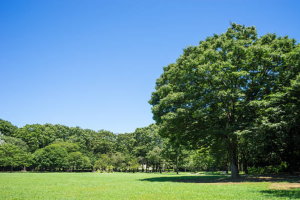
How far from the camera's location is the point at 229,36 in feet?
82.6

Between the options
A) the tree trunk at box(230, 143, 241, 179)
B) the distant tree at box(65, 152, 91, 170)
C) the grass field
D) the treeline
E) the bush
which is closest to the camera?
the grass field

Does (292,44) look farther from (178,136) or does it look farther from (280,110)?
(178,136)

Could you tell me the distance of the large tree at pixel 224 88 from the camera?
2014 centimetres

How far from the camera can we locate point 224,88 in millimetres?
20906

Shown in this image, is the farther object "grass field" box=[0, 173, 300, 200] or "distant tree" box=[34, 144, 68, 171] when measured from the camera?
"distant tree" box=[34, 144, 68, 171]

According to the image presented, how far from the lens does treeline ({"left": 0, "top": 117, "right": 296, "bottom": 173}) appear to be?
6225 centimetres

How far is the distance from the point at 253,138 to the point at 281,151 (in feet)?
65.8

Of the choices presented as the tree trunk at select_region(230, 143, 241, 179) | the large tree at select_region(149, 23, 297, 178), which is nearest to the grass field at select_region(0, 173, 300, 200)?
the tree trunk at select_region(230, 143, 241, 179)

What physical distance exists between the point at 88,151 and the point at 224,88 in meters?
82.8

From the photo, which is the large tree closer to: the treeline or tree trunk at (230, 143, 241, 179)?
tree trunk at (230, 143, 241, 179)

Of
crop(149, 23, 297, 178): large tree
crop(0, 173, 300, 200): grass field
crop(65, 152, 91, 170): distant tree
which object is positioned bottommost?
crop(65, 152, 91, 170): distant tree

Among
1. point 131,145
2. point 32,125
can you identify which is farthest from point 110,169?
point 32,125

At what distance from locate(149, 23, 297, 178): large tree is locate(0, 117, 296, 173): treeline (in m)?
31.4

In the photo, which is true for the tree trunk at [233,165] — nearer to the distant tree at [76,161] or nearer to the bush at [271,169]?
the bush at [271,169]
